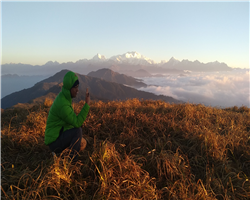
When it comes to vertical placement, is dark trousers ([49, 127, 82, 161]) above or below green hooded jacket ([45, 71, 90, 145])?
below

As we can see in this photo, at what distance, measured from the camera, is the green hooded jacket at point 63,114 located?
2.79 m

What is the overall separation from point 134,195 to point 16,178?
225cm

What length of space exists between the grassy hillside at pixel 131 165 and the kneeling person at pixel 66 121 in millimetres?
367

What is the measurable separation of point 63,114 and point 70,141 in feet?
2.36

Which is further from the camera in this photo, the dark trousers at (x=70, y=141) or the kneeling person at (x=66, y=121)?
the dark trousers at (x=70, y=141)

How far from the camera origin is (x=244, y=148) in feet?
13.0

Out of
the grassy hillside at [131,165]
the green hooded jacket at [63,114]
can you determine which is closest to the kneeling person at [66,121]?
the green hooded jacket at [63,114]

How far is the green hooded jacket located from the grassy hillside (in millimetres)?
598

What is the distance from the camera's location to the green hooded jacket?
2.79 meters

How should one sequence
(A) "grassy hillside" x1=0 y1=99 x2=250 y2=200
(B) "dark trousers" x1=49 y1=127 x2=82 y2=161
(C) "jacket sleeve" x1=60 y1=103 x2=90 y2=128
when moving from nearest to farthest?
(A) "grassy hillside" x1=0 y1=99 x2=250 y2=200 → (C) "jacket sleeve" x1=60 y1=103 x2=90 y2=128 → (B) "dark trousers" x1=49 y1=127 x2=82 y2=161

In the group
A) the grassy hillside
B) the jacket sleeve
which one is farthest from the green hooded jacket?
the grassy hillside

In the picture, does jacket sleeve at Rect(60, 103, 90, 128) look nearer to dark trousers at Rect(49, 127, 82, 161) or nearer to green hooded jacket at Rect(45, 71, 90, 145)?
green hooded jacket at Rect(45, 71, 90, 145)

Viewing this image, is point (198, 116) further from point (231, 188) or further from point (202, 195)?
point (202, 195)

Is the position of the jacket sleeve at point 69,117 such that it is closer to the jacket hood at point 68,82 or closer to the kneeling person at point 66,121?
the kneeling person at point 66,121
